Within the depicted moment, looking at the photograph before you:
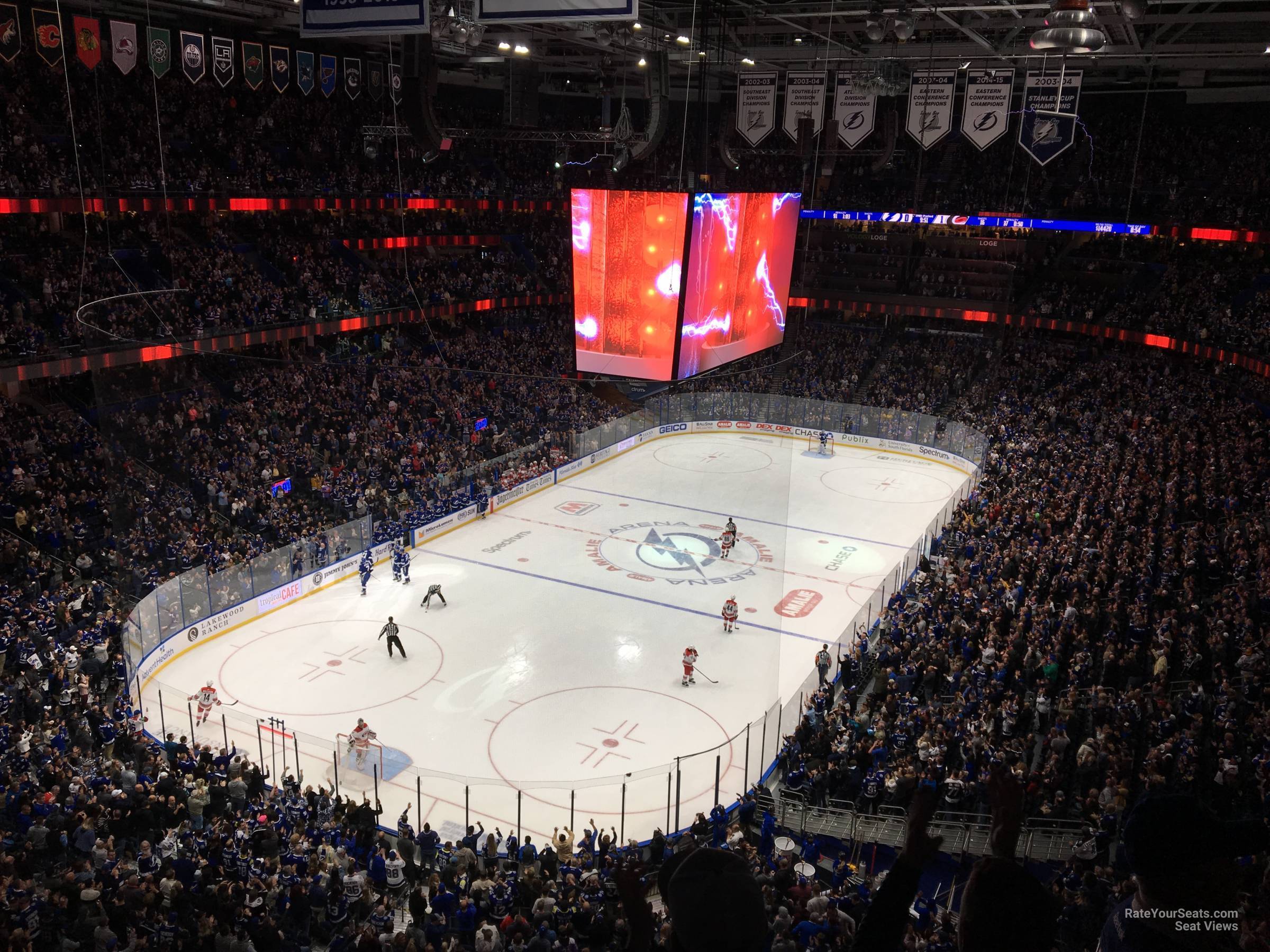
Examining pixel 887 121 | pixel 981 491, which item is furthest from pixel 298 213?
pixel 981 491

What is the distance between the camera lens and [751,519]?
30.2m

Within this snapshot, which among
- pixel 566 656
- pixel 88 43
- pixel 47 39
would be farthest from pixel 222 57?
pixel 566 656

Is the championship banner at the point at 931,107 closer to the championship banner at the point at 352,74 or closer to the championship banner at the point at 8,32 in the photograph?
the championship banner at the point at 352,74

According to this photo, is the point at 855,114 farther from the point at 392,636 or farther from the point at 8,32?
the point at 8,32

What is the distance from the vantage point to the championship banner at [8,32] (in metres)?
19.4

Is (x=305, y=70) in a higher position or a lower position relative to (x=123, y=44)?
lower

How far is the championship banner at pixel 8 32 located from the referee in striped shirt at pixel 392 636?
1377 cm

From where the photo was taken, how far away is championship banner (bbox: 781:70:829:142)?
2297 cm

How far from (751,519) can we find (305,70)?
17371 mm

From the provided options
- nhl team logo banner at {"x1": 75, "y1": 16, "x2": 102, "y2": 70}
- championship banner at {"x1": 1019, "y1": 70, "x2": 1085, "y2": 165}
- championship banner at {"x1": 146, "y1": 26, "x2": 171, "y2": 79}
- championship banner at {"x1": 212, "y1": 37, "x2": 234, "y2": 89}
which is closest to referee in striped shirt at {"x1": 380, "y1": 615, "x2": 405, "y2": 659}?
championship banner at {"x1": 146, "y1": 26, "x2": 171, "y2": 79}

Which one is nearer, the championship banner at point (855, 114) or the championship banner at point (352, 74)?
the championship banner at point (855, 114)

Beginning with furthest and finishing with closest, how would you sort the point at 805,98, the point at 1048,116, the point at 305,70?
the point at 805,98, the point at 305,70, the point at 1048,116

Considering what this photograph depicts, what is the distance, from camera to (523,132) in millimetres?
33594

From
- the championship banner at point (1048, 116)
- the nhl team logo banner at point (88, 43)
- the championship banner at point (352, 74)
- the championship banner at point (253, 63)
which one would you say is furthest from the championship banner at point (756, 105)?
the nhl team logo banner at point (88, 43)
